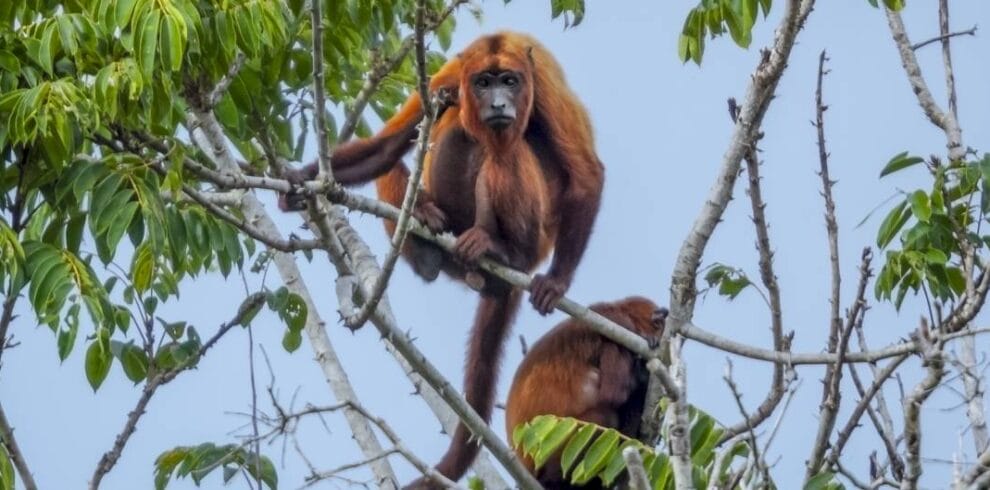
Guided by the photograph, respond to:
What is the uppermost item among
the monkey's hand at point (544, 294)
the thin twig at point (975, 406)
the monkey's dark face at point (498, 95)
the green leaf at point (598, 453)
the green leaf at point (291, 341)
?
the monkey's dark face at point (498, 95)

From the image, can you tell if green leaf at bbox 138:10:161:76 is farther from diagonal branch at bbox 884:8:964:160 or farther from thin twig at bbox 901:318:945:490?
diagonal branch at bbox 884:8:964:160

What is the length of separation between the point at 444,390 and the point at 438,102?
117 centimetres

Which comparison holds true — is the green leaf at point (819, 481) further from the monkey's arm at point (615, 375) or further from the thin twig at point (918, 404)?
the monkey's arm at point (615, 375)

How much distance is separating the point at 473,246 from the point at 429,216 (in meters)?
0.40

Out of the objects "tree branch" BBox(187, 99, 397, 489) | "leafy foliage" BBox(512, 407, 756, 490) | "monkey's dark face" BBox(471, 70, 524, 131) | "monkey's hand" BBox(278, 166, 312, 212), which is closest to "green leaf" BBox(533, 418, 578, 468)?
"leafy foliage" BBox(512, 407, 756, 490)

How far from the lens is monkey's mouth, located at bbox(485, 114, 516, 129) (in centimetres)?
824

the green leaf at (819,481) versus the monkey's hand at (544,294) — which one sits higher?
the monkey's hand at (544,294)

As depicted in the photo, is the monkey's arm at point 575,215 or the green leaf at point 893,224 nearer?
the green leaf at point 893,224

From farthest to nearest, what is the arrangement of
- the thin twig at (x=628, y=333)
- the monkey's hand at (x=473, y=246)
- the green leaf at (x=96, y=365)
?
the monkey's hand at (x=473, y=246) → the green leaf at (x=96, y=365) → the thin twig at (x=628, y=333)

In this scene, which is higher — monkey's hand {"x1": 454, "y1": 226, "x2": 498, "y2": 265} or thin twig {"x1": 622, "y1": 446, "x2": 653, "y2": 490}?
monkey's hand {"x1": 454, "y1": 226, "x2": 498, "y2": 265}

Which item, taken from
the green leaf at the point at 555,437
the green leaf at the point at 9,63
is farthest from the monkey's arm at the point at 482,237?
the green leaf at the point at 9,63

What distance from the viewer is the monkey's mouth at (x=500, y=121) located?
8.24 metres

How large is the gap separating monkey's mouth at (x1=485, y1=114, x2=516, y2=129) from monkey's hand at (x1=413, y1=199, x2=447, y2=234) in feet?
1.66

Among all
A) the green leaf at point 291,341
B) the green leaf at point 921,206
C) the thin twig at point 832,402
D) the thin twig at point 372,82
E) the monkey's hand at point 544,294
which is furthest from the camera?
Answer: the thin twig at point 372,82
